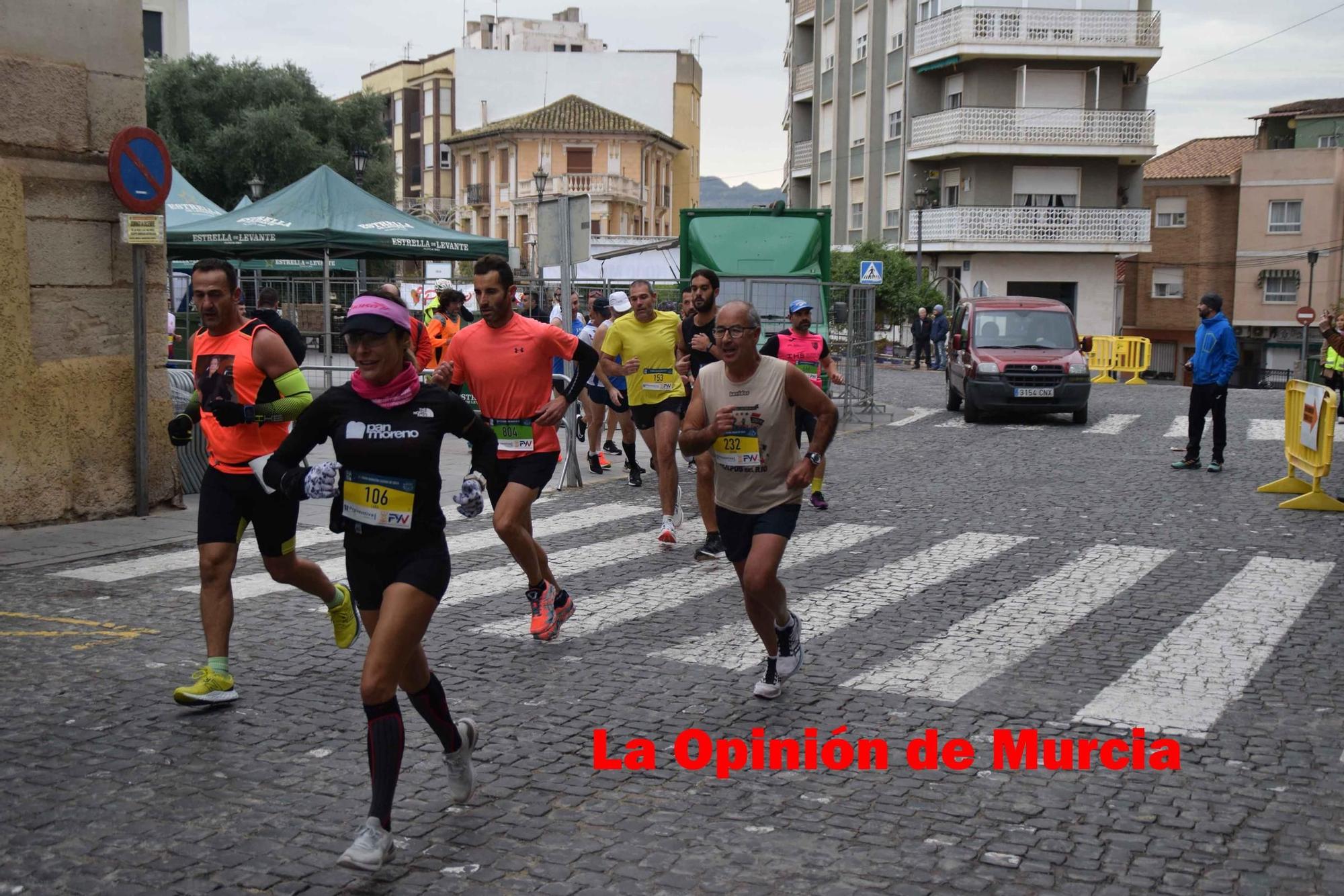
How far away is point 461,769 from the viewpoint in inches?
189

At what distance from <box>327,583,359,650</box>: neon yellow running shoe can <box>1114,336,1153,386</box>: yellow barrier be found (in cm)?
2813

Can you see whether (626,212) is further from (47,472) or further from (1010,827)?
(1010,827)

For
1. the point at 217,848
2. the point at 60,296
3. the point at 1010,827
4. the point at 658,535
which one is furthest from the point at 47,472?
the point at 1010,827

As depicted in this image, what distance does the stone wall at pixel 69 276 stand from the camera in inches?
415

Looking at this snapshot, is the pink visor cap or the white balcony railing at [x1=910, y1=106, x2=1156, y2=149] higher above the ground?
the white balcony railing at [x1=910, y1=106, x2=1156, y2=149]

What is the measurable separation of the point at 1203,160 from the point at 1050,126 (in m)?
16.4

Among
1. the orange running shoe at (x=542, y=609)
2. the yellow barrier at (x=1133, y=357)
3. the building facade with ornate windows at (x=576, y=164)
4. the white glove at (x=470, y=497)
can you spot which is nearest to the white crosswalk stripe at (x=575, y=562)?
the orange running shoe at (x=542, y=609)

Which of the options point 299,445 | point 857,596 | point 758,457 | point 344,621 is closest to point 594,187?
point 857,596

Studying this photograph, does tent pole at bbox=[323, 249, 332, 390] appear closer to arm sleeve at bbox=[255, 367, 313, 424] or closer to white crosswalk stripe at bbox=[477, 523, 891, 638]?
white crosswalk stripe at bbox=[477, 523, 891, 638]

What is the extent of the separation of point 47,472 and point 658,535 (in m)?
4.78

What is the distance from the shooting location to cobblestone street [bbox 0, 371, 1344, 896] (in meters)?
4.39

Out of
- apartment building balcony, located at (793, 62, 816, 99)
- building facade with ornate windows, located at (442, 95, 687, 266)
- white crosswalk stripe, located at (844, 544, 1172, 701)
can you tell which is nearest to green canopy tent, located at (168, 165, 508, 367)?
white crosswalk stripe, located at (844, 544, 1172, 701)

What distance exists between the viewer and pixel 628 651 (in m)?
7.17

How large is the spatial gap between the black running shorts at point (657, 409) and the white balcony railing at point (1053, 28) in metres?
38.4
